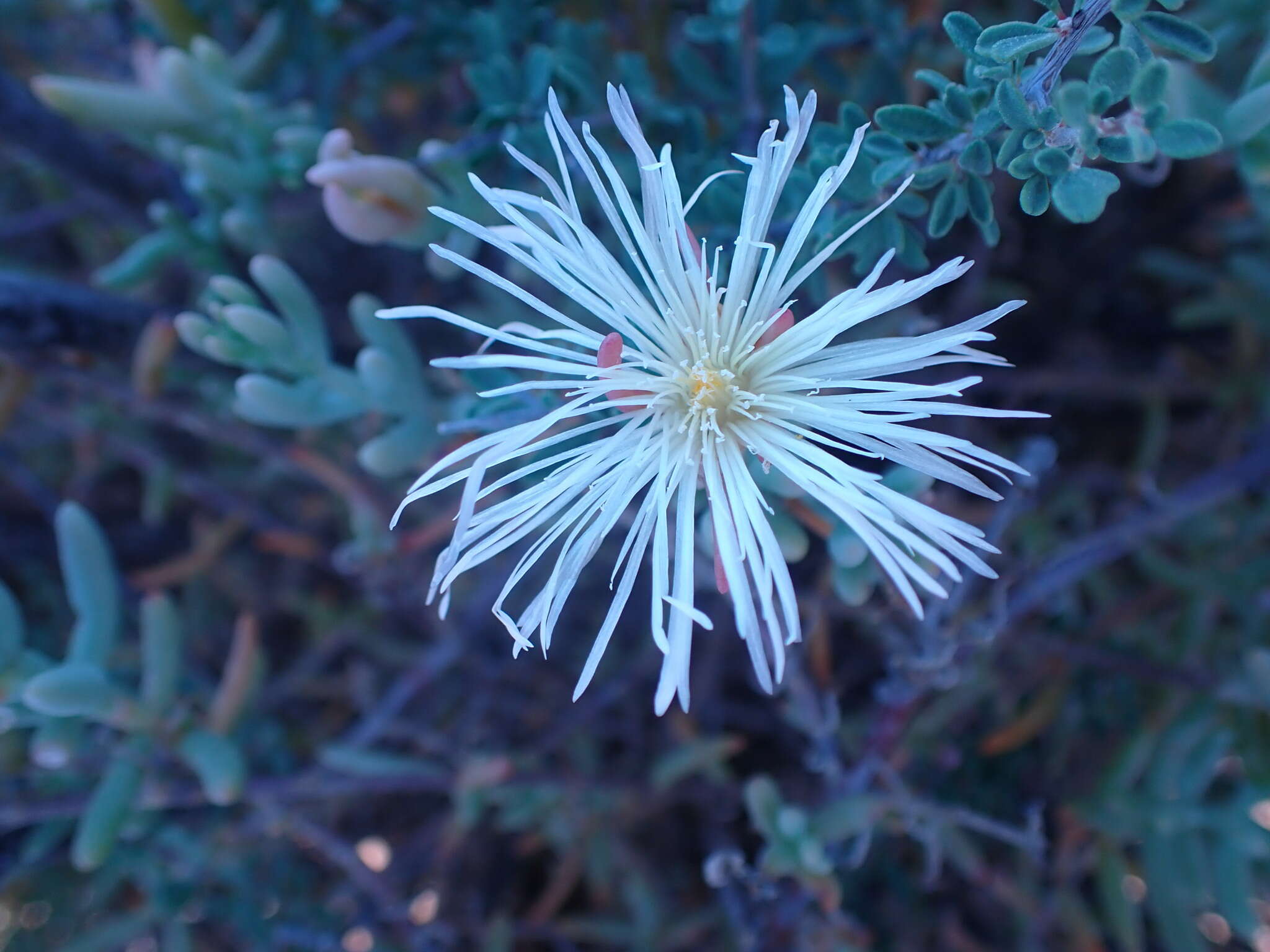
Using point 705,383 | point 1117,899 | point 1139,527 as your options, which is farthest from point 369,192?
point 1117,899

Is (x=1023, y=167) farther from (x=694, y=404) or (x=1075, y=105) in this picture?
(x=694, y=404)

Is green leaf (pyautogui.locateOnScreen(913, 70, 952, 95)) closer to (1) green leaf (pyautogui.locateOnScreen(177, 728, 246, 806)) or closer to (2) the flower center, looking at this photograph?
(2) the flower center

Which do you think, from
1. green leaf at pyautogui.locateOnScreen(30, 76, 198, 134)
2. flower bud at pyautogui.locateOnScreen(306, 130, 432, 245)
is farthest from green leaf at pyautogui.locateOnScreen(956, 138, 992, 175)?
green leaf at pyautogui.locateOnScreen(30, 76, 198, 134)

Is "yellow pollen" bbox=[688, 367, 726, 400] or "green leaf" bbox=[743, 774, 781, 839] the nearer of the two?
"yellow pollen" bbox=[688, 367, 726, 400]

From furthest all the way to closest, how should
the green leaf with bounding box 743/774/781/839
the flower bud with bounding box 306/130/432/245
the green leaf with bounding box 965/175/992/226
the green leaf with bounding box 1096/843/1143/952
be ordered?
the green leaf with bounding box 1096/843/1143/952 → the green leaf with bounding box 743/774/781/839 → the flower bud with bounding box 306/130/432/245 → the green leaf with bounding box 965/175/992/226

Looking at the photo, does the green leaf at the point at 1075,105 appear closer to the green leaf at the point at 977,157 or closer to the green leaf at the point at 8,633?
the green leaf at the point at 977,157

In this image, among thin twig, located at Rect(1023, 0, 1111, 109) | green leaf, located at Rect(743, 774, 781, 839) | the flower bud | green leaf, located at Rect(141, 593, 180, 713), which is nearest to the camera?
thin twig, located at Rect(1023, 0, 1111, 109)

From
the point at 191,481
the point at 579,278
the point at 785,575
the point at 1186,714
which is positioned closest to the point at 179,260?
the point at 191,481
